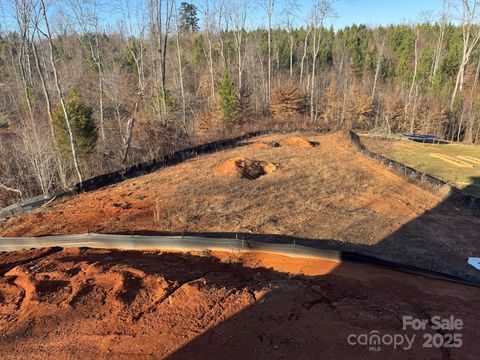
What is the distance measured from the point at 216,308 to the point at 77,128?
13322 mm

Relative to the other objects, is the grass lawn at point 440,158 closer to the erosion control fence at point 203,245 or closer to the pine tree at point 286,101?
the erosion control fence at point 203,245

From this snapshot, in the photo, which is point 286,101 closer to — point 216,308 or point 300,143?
point 300,143

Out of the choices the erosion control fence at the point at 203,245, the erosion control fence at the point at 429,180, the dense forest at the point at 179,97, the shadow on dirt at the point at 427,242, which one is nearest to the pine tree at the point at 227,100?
the dense forest at the point at 179,97

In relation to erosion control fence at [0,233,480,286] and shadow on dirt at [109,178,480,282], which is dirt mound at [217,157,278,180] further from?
erosion control fence at [0,233,480,286]

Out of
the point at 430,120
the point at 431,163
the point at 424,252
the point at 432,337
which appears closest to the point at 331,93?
the point at 430,120

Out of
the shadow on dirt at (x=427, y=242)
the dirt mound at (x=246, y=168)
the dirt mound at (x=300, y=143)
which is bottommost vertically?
the shadow on dirt at (x=427, y=242)

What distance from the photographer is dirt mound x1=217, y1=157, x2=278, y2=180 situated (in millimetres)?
11688

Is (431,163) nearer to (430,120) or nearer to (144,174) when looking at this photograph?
(144,174)

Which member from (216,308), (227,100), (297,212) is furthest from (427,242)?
(227,100)

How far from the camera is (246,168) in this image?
39.6 feet

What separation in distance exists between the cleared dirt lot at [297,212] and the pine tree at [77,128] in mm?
5144

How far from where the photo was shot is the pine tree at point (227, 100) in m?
23.8

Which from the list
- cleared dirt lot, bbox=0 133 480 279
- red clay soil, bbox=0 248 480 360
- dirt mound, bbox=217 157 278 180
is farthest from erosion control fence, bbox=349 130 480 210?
red clay soil, bbox=0 248 480 360

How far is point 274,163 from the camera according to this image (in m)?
13.0
